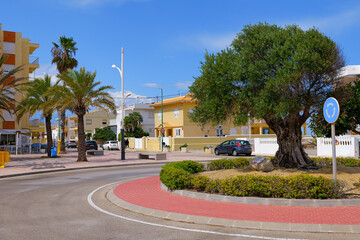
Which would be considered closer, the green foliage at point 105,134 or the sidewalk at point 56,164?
the sidewalk at point 56,164

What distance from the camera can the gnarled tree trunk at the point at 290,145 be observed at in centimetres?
1304

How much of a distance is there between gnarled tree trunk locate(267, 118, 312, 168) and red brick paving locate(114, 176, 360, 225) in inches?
205

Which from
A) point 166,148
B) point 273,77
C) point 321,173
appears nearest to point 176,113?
point 166,148

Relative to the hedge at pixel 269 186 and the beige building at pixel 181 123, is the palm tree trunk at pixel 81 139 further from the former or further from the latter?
the beige building at pixel 181 123

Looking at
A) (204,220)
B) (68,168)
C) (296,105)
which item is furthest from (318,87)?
(68,168)

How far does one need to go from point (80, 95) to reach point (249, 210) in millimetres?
20820

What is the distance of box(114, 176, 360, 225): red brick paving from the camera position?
697 cm

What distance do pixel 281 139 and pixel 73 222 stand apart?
879 centimetres

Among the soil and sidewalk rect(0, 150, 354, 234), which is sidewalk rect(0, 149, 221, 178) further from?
sidewalk rect(0, 150, 354, 234)

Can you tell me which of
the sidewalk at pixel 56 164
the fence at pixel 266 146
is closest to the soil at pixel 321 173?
the sidewalk at pixel 56 164

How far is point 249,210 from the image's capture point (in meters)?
7.90

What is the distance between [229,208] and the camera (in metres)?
8.18

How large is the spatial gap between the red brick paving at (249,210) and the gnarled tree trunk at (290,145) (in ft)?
17.1

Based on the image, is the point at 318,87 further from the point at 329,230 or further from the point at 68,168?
the point at 68,168
